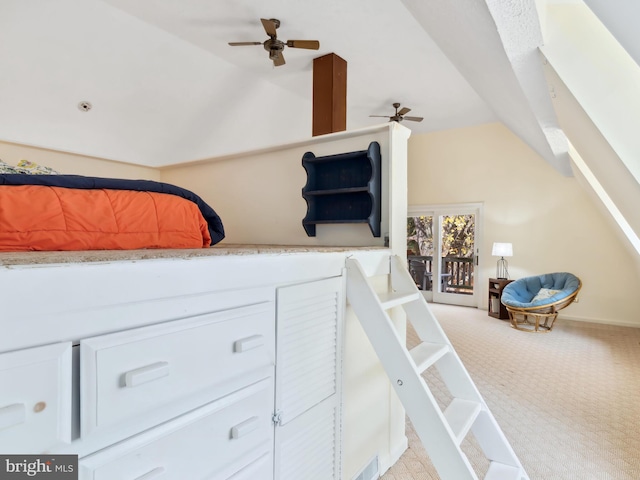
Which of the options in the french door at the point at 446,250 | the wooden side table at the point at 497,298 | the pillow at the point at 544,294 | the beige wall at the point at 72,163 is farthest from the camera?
the french door at the point at 446,250

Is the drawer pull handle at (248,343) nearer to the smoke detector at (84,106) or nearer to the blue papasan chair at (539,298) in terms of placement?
the smoke detector at (84,106)

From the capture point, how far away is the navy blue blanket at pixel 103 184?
1094 millimetres

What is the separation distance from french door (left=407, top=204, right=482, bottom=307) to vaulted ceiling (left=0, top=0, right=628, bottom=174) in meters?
1.93

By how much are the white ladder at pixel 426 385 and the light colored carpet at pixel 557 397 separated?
523mm

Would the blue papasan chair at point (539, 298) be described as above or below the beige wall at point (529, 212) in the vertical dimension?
below

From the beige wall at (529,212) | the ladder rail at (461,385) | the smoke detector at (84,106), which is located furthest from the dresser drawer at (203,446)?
the beige wall at (529,212)

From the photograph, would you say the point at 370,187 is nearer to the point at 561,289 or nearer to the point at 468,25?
the point at 468,25

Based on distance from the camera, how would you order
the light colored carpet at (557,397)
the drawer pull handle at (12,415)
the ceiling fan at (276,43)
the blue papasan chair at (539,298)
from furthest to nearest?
the blue papasan chair at (539,298) < the ceiling fan at (276,43) < the light colored carpet at (557,397) < the drawer pull handle at (12,415)

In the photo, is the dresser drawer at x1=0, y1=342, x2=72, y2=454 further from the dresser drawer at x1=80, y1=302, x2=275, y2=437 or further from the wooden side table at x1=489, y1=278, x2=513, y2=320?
the wooden side table at x1=489, y1=278, x2=513, y2=320

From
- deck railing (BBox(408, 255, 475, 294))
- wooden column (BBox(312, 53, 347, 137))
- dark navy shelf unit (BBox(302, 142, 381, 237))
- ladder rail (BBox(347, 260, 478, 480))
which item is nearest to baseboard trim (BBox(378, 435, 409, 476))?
ladder rail (BBox(347, 260, 478, 480))

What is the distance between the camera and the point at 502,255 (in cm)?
522

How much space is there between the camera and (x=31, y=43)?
238cm

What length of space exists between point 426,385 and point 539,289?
4.69 meters

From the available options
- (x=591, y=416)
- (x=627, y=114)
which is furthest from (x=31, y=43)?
(x=591, y=416)
